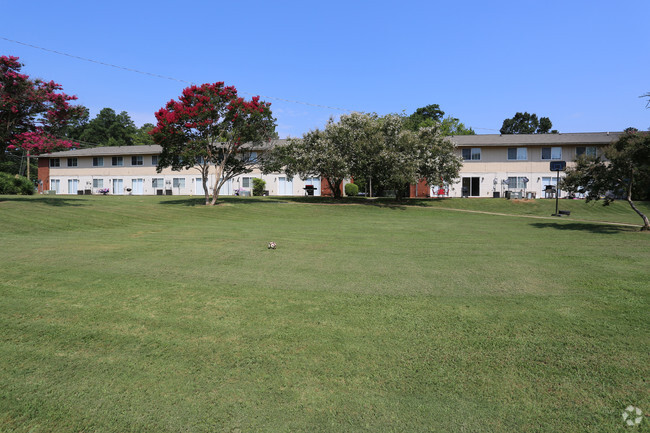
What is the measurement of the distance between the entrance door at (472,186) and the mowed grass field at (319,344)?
36915 millimetres

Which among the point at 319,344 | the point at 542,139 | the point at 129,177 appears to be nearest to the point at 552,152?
the point at 542,139

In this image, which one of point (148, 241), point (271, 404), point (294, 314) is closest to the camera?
point (271, 404)

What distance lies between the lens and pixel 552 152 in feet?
143

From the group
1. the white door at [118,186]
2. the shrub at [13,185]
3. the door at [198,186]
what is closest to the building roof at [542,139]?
the door at [198,186]

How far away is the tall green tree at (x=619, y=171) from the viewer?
16.7 meters

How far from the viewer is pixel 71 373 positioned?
3.71 m

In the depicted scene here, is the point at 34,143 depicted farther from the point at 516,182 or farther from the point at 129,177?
the point at 516,182

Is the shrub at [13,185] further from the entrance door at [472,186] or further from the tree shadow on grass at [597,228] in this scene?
the entrance door at [472,186]

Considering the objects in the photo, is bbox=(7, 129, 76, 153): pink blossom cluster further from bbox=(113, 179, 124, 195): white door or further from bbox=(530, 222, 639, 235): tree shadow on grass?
bbox=(113, 179, 124, 195): white door

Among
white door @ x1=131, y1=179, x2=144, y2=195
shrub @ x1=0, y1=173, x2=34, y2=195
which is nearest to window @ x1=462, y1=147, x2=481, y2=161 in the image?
white door @ x1=131, y1=179, x2=144, y2=195

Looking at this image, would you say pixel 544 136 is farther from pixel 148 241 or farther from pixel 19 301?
pixel 19 301

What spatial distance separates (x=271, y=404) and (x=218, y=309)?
2.57 metres

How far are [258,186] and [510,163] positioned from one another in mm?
29627

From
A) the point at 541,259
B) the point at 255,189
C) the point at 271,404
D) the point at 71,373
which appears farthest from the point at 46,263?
the point at 255,189
